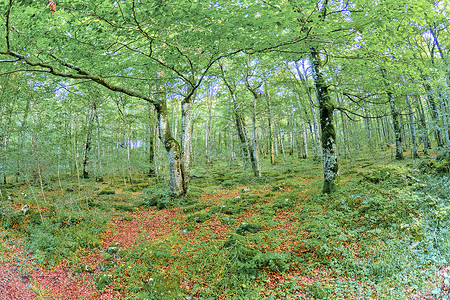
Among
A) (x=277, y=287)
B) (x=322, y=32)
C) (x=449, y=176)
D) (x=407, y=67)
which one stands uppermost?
(x=322, y=32)

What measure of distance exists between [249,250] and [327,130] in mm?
5501

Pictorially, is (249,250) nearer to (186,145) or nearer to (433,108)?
(186,145)

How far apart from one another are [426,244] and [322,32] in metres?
4.82

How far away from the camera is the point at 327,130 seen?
7891mm

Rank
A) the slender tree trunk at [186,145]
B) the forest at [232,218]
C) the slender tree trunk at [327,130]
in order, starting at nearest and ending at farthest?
the forest at [232,218] → the slender tree trunk at [327,130] → the slender tree trunk at [186,145]

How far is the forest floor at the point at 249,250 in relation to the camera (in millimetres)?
3576

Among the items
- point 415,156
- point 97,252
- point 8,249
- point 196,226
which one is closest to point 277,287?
point 196,226

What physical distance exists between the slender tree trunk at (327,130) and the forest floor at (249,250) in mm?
660

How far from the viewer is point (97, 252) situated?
5.64 m

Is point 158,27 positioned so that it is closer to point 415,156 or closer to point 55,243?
point 55,243

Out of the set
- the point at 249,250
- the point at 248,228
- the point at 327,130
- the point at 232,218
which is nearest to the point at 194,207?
the point at 232,218

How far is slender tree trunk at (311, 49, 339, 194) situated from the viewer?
7729 mm

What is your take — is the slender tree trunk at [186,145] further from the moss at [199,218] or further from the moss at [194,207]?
the moss at [199,218]

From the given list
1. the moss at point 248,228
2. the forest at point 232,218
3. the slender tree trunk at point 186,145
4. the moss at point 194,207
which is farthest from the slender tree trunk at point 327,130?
the slender tree trunk at point 186,145
